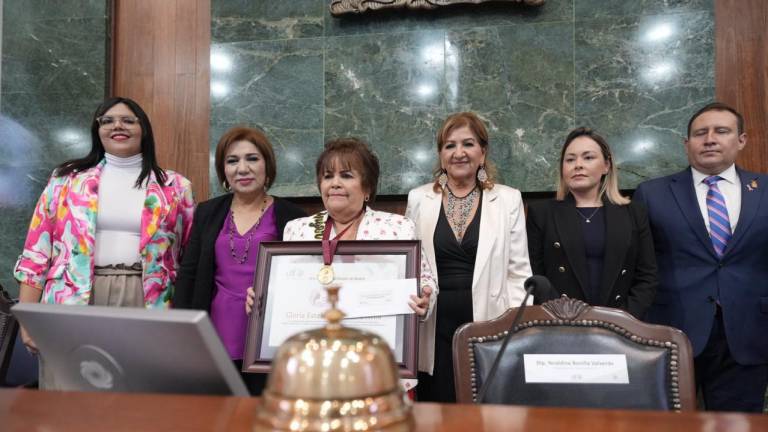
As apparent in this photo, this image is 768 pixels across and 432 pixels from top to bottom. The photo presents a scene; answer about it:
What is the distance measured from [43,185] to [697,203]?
374cm

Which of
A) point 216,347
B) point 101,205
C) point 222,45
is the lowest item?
point 216,347

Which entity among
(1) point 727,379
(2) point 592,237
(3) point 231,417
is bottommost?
(1) point 727,379

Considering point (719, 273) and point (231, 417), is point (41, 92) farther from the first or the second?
point (719, 273)

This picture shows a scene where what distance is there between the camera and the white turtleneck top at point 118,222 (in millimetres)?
2383

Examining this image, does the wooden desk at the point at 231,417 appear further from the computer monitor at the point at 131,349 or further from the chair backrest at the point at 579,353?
the chair backrest at the point at 579,353

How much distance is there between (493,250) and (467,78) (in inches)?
58.2

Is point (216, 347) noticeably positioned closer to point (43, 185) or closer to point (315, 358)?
point (315, 358)

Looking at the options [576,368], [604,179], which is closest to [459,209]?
[604,179]

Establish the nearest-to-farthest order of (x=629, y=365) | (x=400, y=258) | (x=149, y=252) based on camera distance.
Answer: (x=629, y=365)
(x=400, y=258)
(x=149, y=252)

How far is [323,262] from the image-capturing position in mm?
1746

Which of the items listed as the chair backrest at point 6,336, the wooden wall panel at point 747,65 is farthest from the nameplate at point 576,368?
the wooden wall panel at point 747,65

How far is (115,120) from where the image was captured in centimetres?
248

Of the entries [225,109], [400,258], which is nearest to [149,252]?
[400,258]

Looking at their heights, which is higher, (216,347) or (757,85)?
(757,85)
